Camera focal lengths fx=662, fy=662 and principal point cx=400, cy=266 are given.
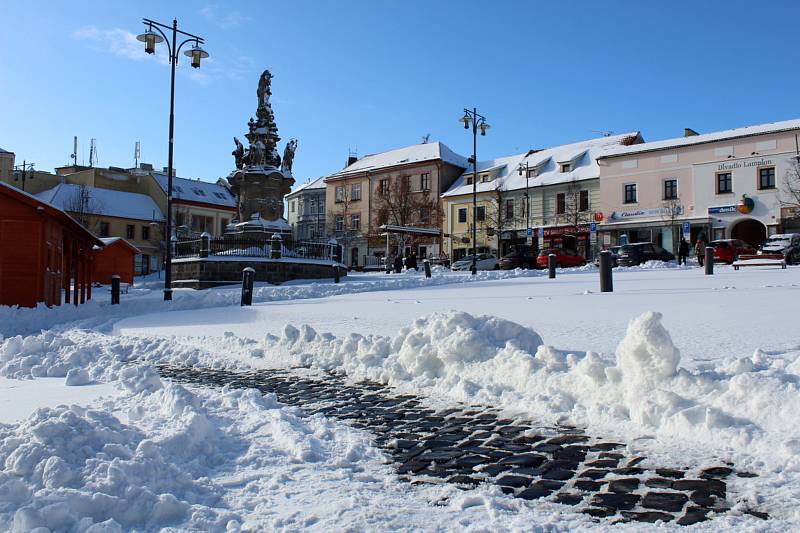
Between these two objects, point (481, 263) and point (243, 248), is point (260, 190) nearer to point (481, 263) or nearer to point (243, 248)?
point (243, 248)

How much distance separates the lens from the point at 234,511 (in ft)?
11.4

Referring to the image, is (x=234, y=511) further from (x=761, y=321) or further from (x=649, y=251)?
(x=649, y=251)

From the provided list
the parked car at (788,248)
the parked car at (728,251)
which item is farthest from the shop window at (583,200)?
the parked car at (788,248)

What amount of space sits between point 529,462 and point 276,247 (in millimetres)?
26454

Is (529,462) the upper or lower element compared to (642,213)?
lower

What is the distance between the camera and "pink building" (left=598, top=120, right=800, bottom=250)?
132 feet

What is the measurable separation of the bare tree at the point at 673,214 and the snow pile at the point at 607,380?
131 feet

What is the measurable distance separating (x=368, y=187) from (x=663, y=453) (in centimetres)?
6193

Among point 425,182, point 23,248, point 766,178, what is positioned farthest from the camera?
point 425,182

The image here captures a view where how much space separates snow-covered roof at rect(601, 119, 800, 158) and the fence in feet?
87.3

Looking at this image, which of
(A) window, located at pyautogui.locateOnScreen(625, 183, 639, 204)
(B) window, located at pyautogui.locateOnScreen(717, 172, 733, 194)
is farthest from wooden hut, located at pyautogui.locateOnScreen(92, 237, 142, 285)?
(B) window, located at pyautogui.locateOnScreen(717, 172, 733, 194)

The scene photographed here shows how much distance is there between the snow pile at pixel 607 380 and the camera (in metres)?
4.64

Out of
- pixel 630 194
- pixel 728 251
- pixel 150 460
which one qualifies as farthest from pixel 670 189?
pixel 150 460

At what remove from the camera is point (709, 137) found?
4366 cm
